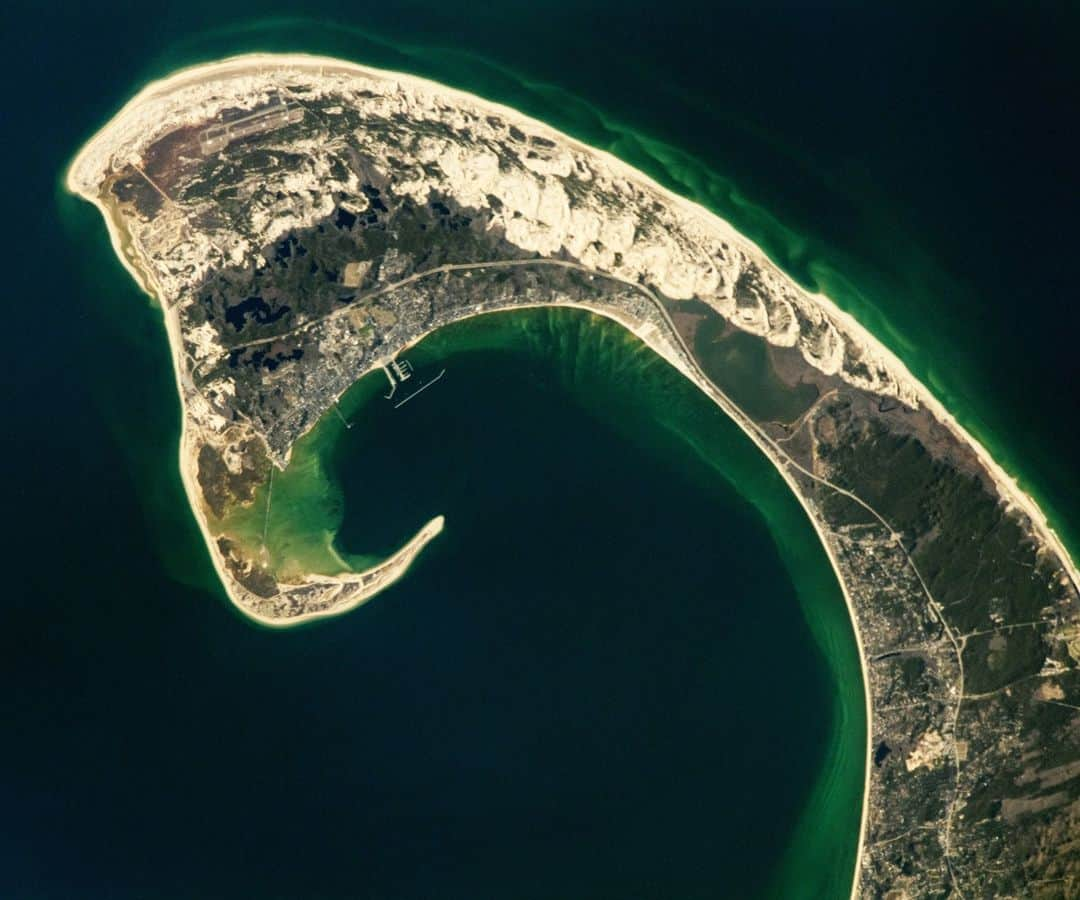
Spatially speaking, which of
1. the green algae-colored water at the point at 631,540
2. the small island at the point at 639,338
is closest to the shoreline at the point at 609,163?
the small island at the point at 639,338

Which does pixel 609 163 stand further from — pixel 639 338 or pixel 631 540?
pixel 631 540

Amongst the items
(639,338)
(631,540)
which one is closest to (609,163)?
(639,338)

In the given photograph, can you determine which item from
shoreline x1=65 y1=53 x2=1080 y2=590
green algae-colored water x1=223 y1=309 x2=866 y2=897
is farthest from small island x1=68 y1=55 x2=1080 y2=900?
green algae-colored water x1=223 y1=309 x2=866 y2=897

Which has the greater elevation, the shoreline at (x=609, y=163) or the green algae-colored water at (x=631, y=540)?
the shoreline at (x=609, y=163)

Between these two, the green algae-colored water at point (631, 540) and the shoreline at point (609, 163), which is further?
the shoreline at point (609, 163)

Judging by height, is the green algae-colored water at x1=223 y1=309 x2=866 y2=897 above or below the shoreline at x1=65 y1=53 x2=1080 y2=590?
below

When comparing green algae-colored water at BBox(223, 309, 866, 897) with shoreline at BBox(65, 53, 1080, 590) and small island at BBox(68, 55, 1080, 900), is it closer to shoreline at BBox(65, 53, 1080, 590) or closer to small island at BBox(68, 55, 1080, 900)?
small island at BBox(68, 55, 1080, 900)

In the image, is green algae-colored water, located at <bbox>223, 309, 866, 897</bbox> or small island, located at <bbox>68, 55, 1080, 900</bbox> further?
small island, located at <bbox>68, 55, 1080, 900</bbox>

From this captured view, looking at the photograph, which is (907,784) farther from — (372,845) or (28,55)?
(28,55)

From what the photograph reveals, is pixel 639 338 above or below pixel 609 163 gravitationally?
below

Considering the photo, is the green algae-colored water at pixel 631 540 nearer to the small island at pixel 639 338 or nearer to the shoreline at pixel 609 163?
the small island at pixel 639 338
